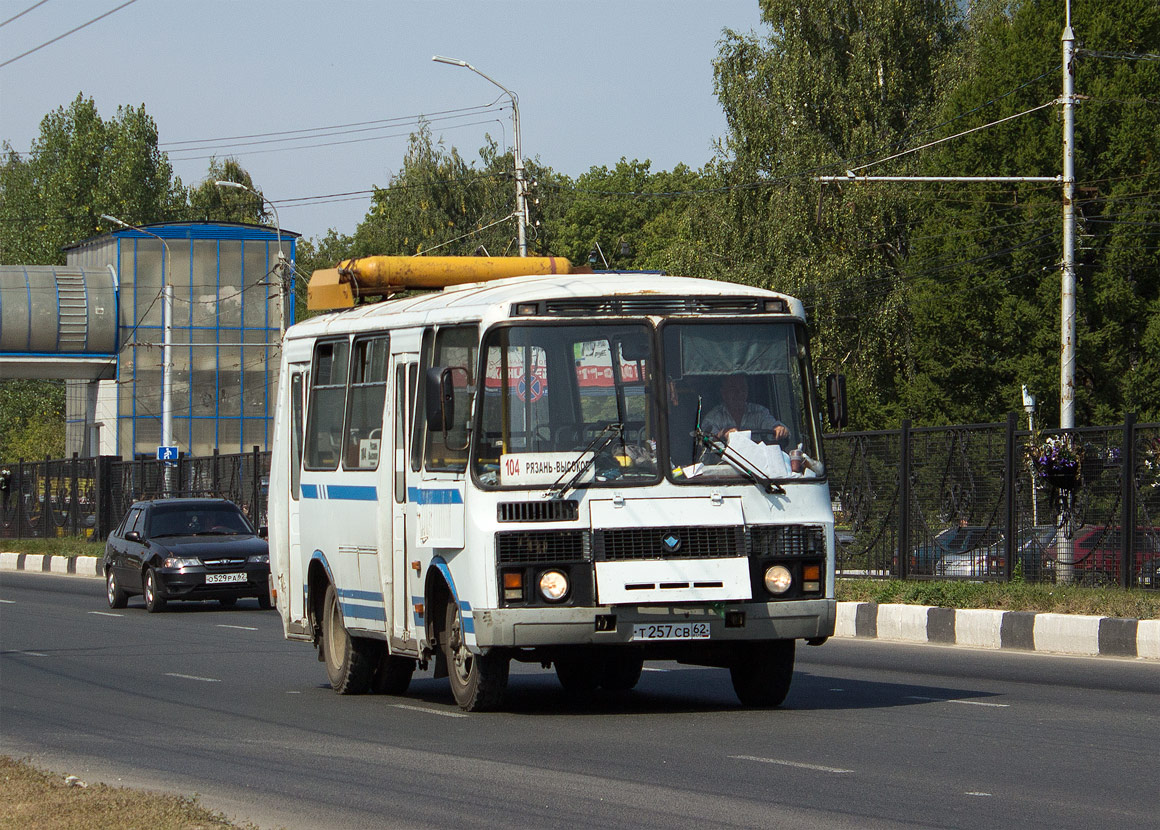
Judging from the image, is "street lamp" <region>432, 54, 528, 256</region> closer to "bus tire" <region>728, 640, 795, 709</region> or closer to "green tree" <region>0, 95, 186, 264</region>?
"bus tire" <region>728, 640, 795, 709</region>

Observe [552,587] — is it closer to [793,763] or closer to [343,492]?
[793,763]

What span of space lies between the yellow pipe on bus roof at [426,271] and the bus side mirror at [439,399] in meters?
2.78

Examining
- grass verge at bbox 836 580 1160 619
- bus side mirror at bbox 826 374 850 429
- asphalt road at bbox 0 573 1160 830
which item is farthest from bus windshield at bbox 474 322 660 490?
grass verge at bbox 836 580 1160 619

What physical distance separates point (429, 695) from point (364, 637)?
0.75 metres

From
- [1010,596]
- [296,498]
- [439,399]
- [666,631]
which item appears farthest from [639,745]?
[1010,596]

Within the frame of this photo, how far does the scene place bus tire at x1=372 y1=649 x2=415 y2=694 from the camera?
13633mm

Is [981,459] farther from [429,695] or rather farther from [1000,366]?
[1000,366]

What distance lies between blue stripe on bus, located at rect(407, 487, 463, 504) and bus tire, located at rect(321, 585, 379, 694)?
6.18ft

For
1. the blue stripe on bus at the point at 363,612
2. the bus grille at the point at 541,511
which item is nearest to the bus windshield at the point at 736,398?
the bus grille at the point at 541,511

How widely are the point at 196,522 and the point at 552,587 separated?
17.5 metres

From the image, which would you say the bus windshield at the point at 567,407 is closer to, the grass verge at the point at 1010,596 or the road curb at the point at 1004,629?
the road curb at the point at 1004,629

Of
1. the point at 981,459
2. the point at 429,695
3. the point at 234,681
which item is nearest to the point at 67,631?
the point at 234,681

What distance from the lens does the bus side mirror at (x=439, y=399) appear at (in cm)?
1107

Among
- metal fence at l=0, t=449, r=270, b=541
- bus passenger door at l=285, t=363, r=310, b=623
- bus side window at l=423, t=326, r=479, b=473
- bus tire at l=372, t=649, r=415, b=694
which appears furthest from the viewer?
metal fence at l=0, t=449, r=270, b=541
